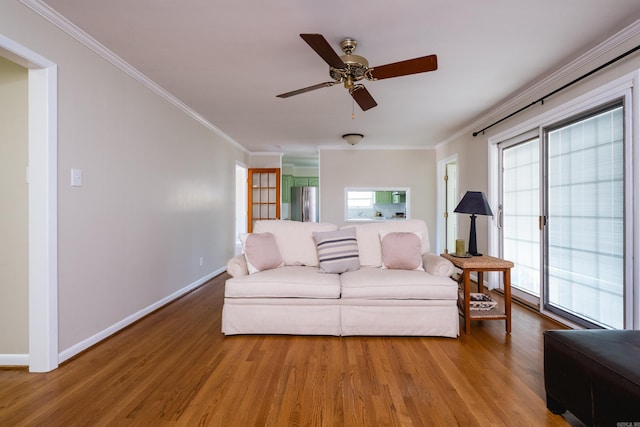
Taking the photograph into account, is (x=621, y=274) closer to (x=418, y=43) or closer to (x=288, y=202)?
(x=418, y=43)

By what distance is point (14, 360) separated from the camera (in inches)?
85.8

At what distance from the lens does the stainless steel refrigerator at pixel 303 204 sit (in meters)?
8.46

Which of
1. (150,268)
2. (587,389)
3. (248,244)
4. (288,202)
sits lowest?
(587,389)

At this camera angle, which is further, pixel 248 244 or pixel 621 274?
pixel 248 244

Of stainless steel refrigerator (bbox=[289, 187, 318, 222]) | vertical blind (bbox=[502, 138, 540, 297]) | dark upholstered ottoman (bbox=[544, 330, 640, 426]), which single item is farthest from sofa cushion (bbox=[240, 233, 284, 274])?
stainless steel refrigerator (bbox=[289, 187, 318, 222])

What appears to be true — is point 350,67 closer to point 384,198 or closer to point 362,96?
point 362,96

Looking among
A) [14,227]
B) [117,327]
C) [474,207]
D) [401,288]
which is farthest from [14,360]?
[474,207]

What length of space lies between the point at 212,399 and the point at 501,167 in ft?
13.6

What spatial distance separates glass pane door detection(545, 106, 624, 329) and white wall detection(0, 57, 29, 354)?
14.2 ft

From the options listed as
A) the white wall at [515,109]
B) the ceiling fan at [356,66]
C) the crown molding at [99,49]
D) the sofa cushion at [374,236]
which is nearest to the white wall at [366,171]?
the white wall at [515,109]

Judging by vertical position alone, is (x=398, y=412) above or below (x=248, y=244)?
below

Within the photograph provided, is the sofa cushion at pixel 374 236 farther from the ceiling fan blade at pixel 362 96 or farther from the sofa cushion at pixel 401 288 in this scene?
the ceiling fan blade at pixel 362 96

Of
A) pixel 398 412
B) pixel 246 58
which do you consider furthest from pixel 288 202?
pixel 398 412

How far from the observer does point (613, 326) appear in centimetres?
260
